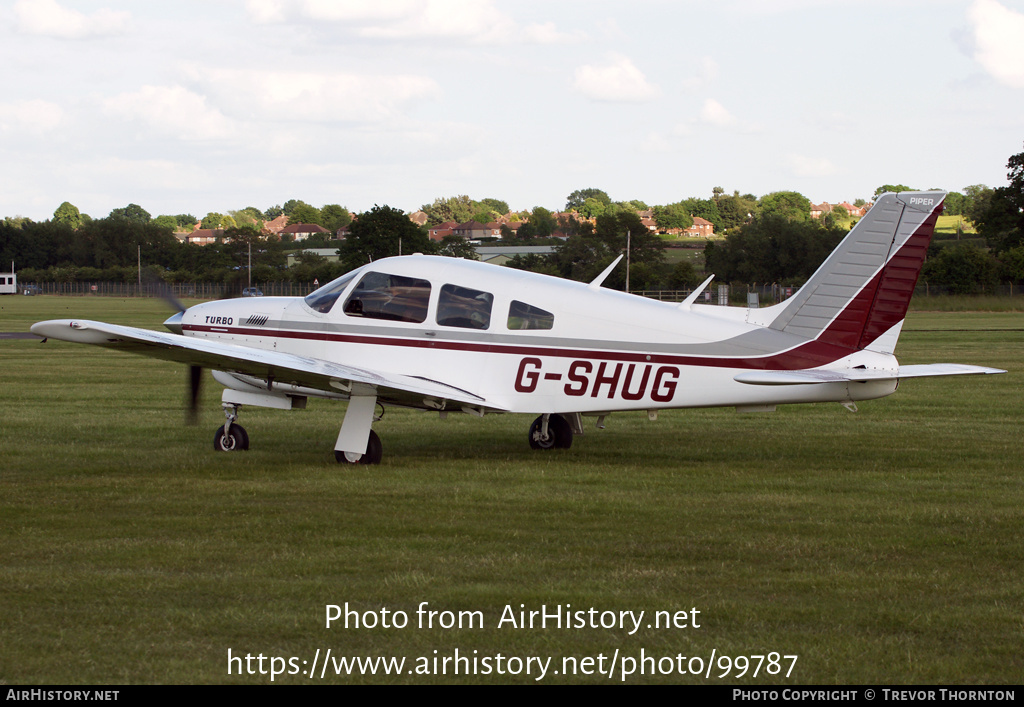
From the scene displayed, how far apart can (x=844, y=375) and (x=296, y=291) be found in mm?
65991

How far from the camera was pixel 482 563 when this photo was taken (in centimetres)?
736

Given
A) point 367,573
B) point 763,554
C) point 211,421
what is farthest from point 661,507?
point 211,421

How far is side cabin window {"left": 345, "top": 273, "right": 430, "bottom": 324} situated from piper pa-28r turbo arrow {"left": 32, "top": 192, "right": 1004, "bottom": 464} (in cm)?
1

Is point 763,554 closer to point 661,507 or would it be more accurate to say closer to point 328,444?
point 661,507

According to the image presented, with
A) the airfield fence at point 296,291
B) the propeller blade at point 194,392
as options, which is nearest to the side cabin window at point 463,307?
the propeller blade at point 194,392

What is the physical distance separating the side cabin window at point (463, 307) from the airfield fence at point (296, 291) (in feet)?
112

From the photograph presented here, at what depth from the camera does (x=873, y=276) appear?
11195 millimetres

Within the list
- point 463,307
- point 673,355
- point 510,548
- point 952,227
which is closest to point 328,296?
point 463,307

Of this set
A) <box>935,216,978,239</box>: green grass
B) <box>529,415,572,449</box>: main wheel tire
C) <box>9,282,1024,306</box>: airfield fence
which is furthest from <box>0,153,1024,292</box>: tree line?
<box>529,415,572,449</box>: main wheel tire

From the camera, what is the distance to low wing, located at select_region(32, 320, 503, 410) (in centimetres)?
993

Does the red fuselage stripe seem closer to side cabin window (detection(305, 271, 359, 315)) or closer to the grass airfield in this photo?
side cabin window (detection(305, 271, 359, 315))

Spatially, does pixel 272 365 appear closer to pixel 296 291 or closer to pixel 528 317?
pixel 528 317

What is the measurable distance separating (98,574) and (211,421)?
9.26 meters

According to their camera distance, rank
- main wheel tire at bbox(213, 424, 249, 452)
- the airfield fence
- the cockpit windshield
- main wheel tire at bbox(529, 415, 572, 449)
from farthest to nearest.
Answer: the airfield fence, main wheel tire at bbox(529, 415, 572, 449), main wheel tire at bbox(213, 424, 249, 452), the cockpit windshield
